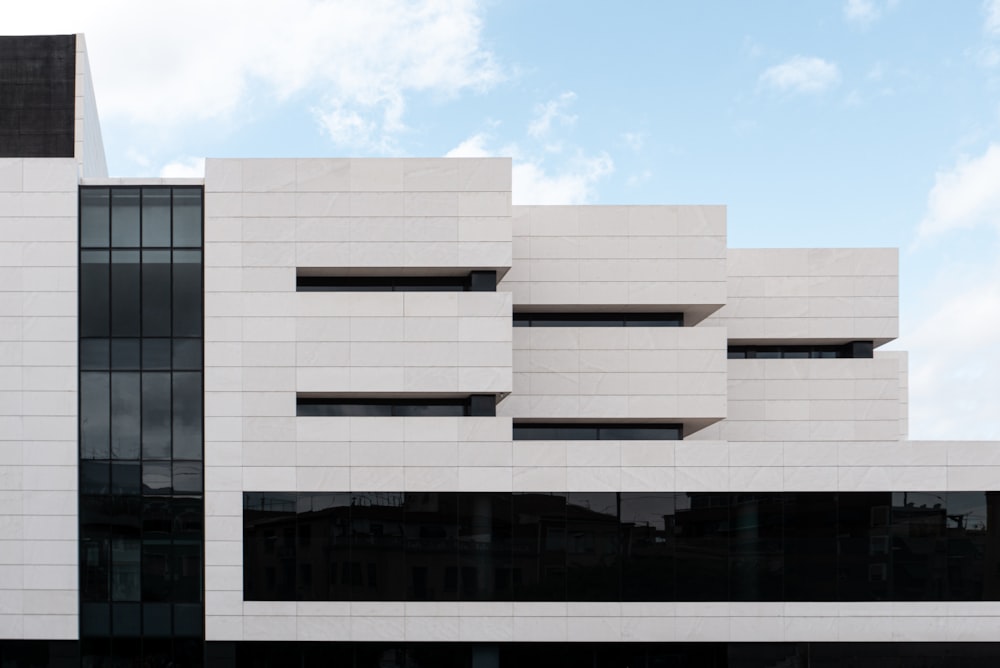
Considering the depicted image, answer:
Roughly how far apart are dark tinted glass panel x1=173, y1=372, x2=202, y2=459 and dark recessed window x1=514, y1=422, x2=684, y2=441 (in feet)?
39.7

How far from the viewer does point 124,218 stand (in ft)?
92.3

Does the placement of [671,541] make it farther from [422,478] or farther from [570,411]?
[422,478]

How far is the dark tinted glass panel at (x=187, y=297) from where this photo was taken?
27859mm

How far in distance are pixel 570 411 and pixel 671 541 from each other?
6.18 metres

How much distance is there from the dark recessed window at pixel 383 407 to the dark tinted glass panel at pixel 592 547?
17.7 feet

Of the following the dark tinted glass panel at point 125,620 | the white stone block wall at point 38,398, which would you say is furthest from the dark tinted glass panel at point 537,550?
the white stone block wall at point 38,398

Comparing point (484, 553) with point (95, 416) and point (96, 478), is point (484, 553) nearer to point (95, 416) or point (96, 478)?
point (96, 478)

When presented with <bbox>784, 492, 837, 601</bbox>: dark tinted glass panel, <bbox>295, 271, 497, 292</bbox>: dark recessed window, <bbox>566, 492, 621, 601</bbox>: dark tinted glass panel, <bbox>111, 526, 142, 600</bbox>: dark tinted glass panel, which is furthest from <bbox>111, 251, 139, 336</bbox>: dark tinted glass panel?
<bbox>784, 492, 837, 601</bbox>: dark tinted glass panel

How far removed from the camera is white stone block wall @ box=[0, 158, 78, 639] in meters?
27.2

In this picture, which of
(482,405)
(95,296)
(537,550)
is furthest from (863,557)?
(95,296)

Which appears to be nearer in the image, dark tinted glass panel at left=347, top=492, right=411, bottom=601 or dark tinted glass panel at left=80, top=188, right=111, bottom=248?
dark tinted glass panel at left=347, top=492, right=411, bottom=601

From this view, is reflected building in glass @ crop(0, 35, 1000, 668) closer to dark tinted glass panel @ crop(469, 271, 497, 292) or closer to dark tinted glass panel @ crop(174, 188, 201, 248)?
dark tinted glass panel @ crop(174, 188, 201, 248)

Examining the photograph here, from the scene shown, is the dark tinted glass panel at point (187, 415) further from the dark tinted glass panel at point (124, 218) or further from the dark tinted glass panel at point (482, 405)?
the dark tinted glass panel at point (482, 405)

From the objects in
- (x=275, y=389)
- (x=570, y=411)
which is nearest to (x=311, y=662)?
(x=275, y=389)
